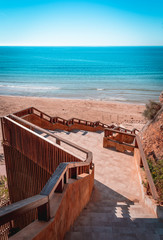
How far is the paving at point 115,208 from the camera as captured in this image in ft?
Answer: 11.9

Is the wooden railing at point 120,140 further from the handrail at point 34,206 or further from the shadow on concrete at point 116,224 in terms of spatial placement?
the handrail at point 34,206

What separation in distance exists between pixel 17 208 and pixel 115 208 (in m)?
4.19

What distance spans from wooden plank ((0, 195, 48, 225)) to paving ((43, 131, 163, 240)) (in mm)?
1549

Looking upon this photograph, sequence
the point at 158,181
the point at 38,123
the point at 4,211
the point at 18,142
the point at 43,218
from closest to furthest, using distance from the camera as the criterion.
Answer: the point at 4,211
the point at 43,218
the point at 158,181
the point at 18,142
the point at 38,123

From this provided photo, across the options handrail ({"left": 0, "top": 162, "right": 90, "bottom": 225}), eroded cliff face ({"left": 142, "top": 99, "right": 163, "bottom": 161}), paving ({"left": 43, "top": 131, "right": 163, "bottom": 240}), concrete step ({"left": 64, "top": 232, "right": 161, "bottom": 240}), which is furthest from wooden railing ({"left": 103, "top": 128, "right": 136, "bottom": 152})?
handrail ({"left": 0, "top": 162, "right": 90, "bottom": 225})

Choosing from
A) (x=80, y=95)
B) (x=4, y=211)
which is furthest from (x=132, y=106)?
(x=4, y=211)

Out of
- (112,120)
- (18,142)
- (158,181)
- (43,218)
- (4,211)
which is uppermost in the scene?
Answer: (4,211)

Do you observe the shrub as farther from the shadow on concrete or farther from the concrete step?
the concrete step

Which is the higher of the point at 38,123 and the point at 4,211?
the point at 4,211

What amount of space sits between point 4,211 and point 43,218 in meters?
0.75

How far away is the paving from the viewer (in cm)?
362

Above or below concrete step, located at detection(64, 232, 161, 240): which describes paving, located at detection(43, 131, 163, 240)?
below

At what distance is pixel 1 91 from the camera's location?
44531 millimetres

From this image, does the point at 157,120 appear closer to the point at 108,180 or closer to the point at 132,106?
the point at 108,180
